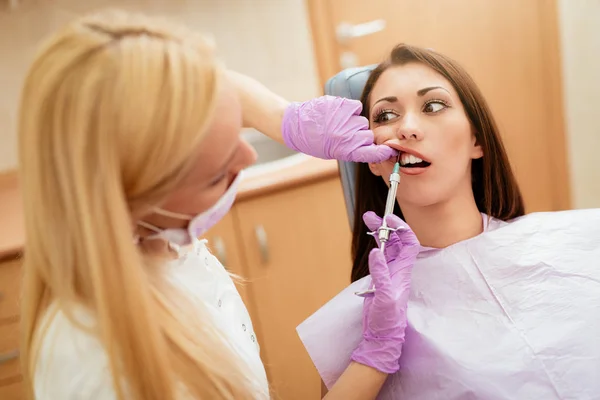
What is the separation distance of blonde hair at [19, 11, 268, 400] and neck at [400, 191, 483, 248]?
2.21 ft

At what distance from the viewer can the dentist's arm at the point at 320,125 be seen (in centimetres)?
106

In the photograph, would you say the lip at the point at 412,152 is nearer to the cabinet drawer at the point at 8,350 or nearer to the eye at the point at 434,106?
the eye at the point at 434,106

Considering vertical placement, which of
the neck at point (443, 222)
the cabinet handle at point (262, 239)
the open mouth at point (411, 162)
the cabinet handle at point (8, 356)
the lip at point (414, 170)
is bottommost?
the cabinet handle at point (8, 356)

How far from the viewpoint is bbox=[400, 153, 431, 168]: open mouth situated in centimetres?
112

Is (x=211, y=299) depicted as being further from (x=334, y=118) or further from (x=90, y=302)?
(x=334, y=118)

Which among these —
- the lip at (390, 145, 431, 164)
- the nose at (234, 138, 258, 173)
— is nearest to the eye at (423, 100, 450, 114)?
the lip at (390, 145, 431, 164)

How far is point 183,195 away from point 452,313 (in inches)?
25.3

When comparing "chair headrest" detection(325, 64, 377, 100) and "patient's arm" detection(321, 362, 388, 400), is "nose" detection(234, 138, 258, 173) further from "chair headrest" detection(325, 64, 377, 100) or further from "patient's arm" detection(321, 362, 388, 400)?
"chair headrest" detection(325, 64, 377, 100)

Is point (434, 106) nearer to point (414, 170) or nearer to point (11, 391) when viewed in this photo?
point (414, 170)

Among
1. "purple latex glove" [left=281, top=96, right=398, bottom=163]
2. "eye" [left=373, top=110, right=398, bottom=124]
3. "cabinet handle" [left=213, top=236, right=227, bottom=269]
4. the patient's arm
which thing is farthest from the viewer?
"cabinet handle" [left=213, top=236, right=227, bottom=269]

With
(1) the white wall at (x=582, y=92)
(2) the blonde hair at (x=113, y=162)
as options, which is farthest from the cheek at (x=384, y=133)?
(1) the white wall at (x=582, y=92)

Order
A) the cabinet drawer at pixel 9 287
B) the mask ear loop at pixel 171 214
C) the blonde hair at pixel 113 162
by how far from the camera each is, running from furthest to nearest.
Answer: the cabinet drawer at pixel 9 287, the mask ear loop at pixel 171 214, the blonde hair at pixel 113 162

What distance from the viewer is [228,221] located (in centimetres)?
173

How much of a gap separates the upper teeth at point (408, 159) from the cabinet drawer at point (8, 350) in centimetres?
124
